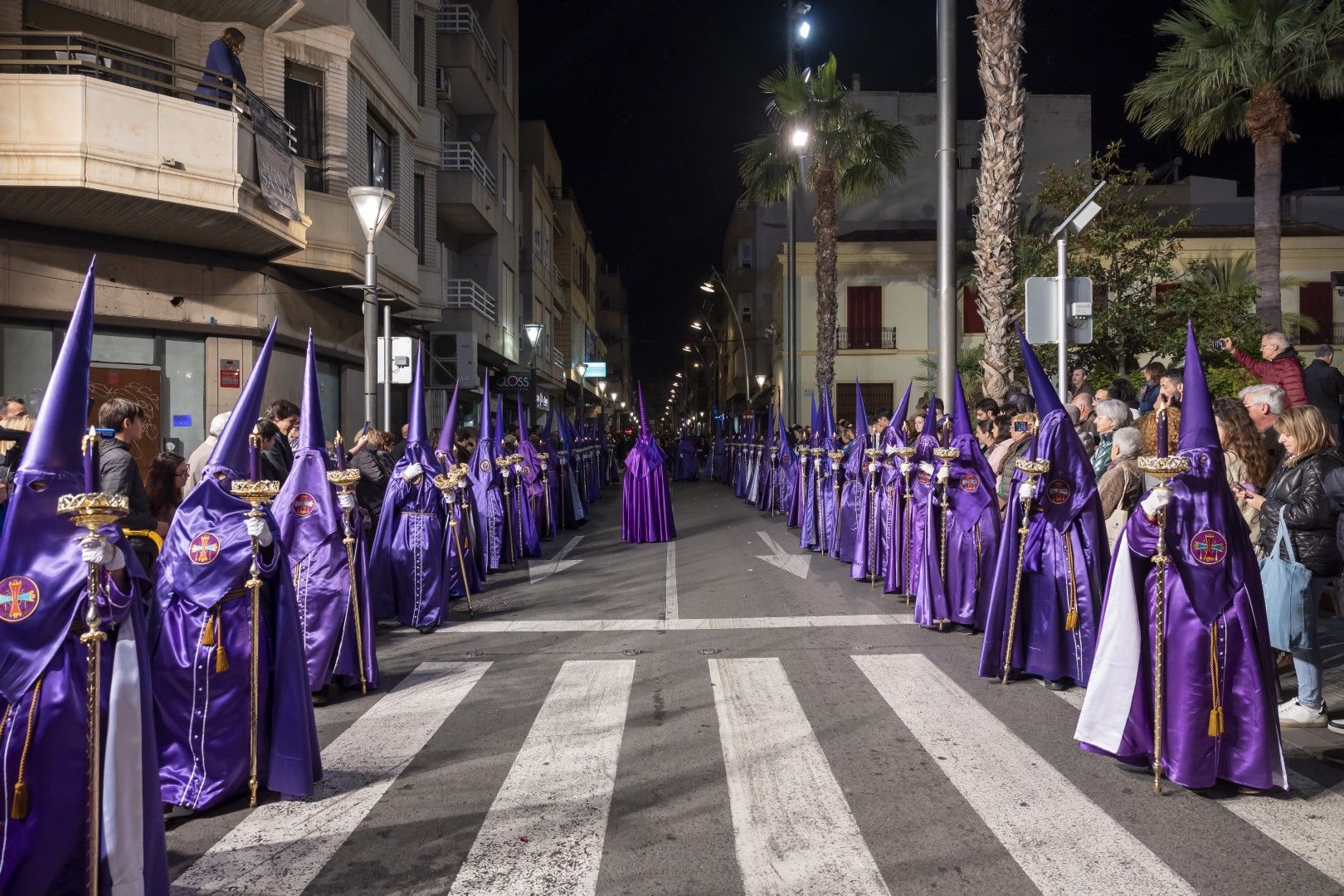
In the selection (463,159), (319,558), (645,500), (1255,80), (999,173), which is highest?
(463,159)

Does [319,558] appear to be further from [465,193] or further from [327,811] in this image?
[465,193]

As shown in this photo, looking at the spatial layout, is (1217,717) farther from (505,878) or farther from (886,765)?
(505,878)

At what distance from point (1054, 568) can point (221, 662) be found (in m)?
5.15

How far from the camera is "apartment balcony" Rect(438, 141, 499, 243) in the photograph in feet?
84.7

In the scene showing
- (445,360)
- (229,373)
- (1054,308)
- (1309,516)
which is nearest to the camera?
(1309,516)

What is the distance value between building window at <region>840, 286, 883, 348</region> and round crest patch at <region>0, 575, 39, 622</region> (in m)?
36.7

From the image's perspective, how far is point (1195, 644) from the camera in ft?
15.0

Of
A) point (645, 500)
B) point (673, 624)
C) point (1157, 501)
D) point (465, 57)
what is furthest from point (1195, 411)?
point (465, 57)

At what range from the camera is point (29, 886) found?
3.18m

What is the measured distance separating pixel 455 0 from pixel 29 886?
31.5m

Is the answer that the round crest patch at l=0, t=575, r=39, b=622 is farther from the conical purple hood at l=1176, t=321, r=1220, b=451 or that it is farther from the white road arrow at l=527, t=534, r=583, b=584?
the white road arrow at l=527, t=534, r=583, b=584

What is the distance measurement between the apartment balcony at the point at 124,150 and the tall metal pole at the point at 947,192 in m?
9.90

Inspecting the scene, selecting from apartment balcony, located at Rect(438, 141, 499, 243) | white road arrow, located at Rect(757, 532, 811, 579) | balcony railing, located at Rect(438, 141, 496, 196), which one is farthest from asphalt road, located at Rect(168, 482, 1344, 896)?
balcony railing, located at Rect(438, 141, 496, 196)

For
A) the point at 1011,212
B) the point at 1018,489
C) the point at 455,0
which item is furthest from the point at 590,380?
the point at 1018,489
